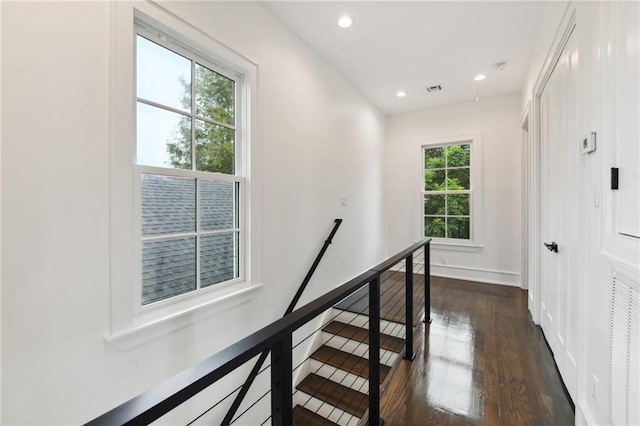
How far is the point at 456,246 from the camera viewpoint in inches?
178

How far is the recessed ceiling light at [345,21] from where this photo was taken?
2.43m

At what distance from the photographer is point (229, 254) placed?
2109mm

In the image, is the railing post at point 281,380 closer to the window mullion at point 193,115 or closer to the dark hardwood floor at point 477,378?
the dark hardwood floor at point 477,378

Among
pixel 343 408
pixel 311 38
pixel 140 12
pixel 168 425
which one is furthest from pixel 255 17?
pixel 343 408

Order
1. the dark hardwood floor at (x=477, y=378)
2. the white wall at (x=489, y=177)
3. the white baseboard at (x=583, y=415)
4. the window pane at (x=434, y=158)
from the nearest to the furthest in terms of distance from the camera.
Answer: the white baseboard at (x=583, y=415), the dark hardwood floor at (x=477, y=378), the white wall at (x=489, y=177), the window pane at (x=434, y=158)

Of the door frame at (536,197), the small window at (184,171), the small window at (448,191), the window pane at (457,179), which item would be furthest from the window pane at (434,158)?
the small window at (184,171)

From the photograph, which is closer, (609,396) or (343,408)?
(609,396)

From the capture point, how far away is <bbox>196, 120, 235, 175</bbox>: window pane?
1.88 m

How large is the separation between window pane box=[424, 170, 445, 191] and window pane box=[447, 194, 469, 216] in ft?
0.79

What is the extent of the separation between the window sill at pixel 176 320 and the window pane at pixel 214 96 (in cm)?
131

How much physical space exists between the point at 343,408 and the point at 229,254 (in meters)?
1.73

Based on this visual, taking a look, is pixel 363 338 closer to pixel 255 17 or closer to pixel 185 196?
pixel 185 196

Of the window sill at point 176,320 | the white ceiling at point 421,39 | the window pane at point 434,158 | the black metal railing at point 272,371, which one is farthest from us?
the window pane at point 434,158

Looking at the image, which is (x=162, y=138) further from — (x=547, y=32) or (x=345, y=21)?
(x=547, y=32)
